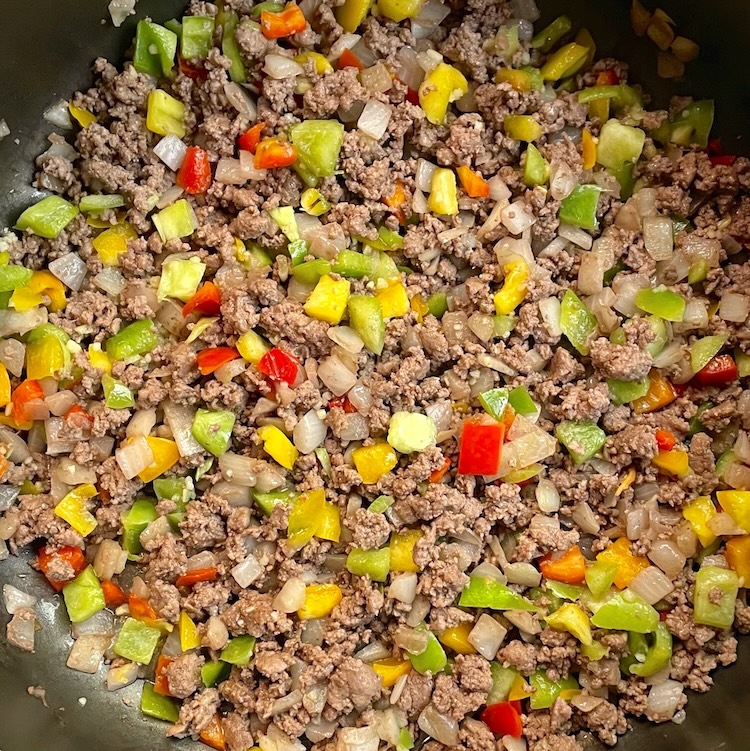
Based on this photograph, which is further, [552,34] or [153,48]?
[552,34]

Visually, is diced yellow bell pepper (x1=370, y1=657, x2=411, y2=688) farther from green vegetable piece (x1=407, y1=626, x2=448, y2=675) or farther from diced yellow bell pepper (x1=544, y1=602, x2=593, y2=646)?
diced yellow bell pepper (x1=544, y1=602, x2=593, y2=646)

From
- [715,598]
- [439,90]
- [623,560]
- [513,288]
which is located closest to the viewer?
[715,598]

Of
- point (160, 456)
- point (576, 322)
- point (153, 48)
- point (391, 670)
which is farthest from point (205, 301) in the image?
point (391, 670)

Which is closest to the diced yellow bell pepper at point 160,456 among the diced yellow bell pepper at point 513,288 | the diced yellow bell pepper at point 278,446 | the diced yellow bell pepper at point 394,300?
the diced yellow bell pepper at point 278,446

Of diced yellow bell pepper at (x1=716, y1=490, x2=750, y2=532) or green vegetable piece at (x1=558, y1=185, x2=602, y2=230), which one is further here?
green vegetable piece at (x1=558, y1=185, x2=602, y2=230)

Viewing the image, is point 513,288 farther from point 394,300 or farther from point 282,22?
point 282,22

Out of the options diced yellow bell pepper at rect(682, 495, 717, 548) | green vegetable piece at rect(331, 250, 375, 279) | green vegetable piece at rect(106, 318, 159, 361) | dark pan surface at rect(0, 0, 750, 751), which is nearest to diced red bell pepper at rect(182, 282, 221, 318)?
green vegetable piece at rect(106, 318, 159, 361)

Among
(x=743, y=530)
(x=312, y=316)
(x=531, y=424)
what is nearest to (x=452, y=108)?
(x=312, y=316)

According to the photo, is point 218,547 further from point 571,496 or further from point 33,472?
point 571,496
